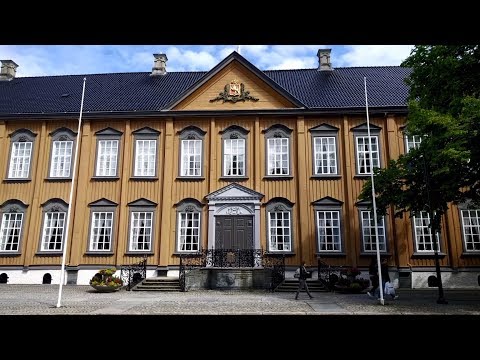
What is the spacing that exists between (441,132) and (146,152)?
1577 centimetres

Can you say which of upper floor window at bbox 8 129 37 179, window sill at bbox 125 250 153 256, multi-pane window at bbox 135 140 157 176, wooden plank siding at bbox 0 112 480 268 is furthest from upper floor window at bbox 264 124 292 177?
upper floor window at bbox 8 129 37 179

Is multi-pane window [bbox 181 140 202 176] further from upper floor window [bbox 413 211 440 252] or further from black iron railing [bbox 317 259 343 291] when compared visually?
upper floor window [bbox 413 211 440 252]

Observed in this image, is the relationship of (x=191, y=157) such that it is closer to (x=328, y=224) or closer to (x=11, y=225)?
(x=328, y=224)

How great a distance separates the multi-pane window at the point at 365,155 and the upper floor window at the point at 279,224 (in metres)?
4.46

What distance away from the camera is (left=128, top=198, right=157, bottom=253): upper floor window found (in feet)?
71.6

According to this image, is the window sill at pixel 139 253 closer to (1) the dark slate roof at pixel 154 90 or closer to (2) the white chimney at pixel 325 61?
(1) the dark slate roof at pixel 154 90

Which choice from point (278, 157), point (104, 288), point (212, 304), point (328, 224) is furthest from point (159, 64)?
point (212, 304)

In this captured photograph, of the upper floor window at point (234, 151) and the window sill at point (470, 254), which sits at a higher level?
the upper floor window at point (234, 151)

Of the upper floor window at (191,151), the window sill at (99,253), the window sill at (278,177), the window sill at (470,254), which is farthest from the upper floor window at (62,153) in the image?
the window sill at (470,254)

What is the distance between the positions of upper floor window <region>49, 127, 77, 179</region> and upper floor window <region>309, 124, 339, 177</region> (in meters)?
13.9

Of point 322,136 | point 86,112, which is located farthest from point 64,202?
point 322,136

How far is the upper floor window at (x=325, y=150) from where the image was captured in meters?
22.5

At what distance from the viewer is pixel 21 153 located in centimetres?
2370
